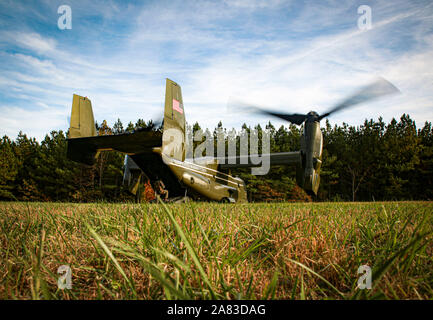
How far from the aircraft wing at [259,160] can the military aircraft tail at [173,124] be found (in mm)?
4159

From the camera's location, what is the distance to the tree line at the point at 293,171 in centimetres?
3108

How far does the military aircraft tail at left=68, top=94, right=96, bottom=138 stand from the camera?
8.76m

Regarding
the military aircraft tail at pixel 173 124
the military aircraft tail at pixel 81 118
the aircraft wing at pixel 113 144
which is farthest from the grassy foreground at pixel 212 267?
the military aircraft tail at pixel 81 118

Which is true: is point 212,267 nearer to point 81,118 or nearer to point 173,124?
point 173,124

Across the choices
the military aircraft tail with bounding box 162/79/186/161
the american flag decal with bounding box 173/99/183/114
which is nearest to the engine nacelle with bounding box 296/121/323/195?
the military aircraft tail with bounding box 162/79/186/161

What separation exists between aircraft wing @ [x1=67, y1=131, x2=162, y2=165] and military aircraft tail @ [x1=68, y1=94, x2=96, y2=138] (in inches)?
23.3

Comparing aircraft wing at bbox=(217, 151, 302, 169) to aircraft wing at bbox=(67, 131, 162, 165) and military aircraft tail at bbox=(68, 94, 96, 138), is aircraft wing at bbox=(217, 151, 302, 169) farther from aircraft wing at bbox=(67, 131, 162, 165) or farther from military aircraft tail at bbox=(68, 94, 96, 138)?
military aircraft tail at bbox=(68, 94, 96, 138)

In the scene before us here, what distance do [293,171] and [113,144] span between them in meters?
29.2

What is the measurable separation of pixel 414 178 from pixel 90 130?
135 ft

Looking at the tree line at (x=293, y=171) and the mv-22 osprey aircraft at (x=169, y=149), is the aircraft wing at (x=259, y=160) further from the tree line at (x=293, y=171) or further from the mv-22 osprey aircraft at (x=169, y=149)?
the tree line at (x=293, y=171)

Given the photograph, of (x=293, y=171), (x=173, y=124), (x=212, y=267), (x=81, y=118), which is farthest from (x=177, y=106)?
(x=293, y=171)

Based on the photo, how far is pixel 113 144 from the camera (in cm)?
789
